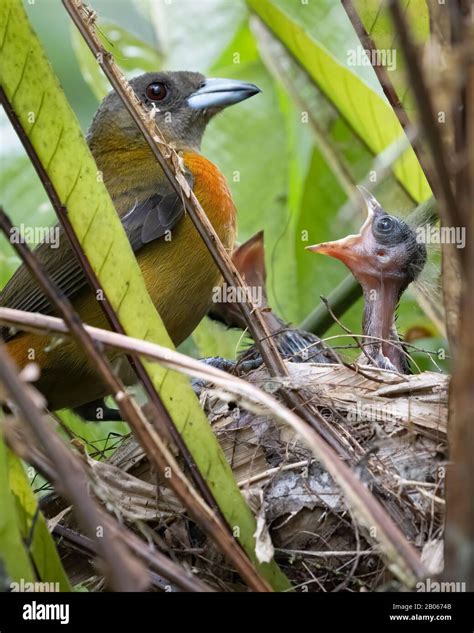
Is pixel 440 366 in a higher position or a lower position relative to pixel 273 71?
lower

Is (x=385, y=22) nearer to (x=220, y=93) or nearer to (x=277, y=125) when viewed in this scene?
(x=277, y=125)

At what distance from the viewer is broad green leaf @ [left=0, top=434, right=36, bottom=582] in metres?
→ 2.23

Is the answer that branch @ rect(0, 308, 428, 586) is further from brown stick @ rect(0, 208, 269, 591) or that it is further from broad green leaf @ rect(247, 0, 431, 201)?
broad green leaf @ rect(247, 0, 431, 201)

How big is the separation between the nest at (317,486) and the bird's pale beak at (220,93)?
74.6 inches

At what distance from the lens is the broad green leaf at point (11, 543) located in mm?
2226

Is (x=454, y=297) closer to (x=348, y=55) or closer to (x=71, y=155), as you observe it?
(x=71, y=155)

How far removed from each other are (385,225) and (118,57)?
1.64 m

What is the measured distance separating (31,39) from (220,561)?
172 centimetres

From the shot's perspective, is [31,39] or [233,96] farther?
[233,96]

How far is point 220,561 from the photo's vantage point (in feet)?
10.5

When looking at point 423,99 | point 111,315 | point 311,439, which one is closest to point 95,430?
point 111,315

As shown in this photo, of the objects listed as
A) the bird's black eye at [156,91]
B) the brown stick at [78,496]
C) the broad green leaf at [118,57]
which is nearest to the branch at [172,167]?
the brown stick at [78,496]
